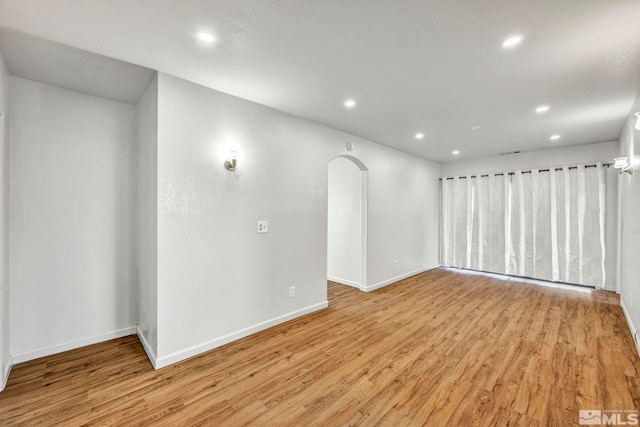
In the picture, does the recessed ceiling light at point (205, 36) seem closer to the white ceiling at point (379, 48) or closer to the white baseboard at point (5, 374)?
the white ceiling at point (379, 48)

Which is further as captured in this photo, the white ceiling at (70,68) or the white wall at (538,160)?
the white wall at (538,160)

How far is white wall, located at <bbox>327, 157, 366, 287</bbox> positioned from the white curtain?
10.1 ft

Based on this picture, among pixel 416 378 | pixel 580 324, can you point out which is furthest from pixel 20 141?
pixel 580 324

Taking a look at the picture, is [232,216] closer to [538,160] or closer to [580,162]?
[538,160]

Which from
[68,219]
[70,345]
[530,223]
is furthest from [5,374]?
[530,223]

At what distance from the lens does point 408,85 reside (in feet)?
8.79

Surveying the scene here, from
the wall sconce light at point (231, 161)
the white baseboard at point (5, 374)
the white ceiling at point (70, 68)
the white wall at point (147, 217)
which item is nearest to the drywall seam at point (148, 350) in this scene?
the white wall at point (147, 217)

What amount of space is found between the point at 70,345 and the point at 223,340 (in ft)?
5.07

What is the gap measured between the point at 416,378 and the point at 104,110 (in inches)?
165

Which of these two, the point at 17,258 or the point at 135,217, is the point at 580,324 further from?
the point at 17,258

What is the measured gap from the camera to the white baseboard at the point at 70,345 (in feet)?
8.29

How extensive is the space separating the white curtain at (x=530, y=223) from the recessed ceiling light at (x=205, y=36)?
6269mm

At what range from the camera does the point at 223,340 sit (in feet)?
9.39

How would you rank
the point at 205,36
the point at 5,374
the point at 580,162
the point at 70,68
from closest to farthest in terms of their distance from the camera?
the point at 205,36 → the point at 5,374 → the point at 70,68 → the point at 580,162
